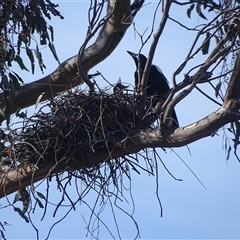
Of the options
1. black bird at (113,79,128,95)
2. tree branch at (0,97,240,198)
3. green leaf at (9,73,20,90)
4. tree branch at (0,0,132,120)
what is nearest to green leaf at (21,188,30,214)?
tree branch at (0,97,240,198)

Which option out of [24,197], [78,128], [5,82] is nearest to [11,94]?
[5,82]

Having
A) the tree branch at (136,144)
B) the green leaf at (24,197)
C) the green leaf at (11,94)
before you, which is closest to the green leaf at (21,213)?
the green leaf at (24,197)

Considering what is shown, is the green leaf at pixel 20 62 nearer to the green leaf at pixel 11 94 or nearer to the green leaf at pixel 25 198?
the green leaf at pixel 11 94

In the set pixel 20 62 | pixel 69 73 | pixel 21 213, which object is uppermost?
pixel 69 73

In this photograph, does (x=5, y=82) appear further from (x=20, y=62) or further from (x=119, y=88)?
(x=119, y=88)

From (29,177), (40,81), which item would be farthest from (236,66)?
(40,81)

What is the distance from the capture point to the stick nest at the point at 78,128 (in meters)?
3.65

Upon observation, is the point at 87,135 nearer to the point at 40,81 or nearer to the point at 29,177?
the point at 29,177

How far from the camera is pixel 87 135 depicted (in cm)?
370

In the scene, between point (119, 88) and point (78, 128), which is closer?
point (78, 128)

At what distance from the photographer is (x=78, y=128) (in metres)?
3.69

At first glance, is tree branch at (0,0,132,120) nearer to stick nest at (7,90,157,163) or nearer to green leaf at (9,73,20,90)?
green leaf at (9,73,20,90)

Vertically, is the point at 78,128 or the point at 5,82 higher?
the point at 5,82

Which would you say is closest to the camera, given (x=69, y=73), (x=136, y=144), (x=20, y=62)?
(x=136, y=144)
